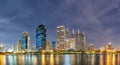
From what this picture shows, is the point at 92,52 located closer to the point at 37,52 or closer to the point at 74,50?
the point at 74,50

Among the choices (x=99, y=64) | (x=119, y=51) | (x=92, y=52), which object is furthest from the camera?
(x=92, y=52)

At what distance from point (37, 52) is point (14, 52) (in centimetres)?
1400

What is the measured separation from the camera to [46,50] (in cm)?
18850

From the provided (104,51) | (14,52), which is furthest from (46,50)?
(104,51)

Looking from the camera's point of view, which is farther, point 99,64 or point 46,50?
point 46,50

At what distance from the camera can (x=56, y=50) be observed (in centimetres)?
18362

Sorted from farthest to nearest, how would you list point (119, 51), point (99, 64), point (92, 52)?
point (92, 52) < point (119, 51) < point (99, 64)

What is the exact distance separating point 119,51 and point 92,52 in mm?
18069

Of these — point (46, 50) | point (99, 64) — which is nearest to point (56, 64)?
point (99, 64)

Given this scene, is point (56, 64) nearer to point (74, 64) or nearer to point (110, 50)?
point (74, 64)

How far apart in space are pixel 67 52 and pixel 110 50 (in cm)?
2808

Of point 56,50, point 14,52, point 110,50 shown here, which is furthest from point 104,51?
point 14,52

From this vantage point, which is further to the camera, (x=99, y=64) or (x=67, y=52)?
(x=67, y=52)

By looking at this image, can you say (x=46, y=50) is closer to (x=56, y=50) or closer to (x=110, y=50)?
(x=56, y=50)
